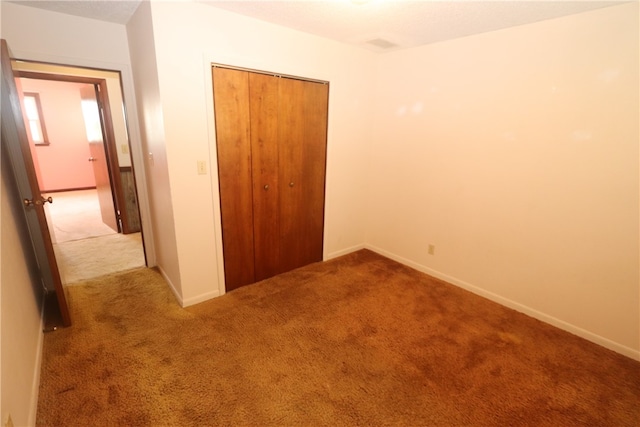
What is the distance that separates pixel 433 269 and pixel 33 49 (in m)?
3.82

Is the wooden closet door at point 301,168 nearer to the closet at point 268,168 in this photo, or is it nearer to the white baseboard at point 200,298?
the closet at point 268,168

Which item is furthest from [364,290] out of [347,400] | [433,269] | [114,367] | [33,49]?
[33,49]

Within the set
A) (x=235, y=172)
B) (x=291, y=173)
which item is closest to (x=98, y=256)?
(x=235, y=172)

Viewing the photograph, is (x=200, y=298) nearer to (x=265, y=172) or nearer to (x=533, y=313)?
(x=265, y=172)

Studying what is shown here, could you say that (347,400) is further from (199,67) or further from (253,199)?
(199,67)

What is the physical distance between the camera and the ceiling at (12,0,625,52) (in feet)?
6.07

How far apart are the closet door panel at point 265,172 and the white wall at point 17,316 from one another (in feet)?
5.04

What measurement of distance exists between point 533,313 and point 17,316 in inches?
135

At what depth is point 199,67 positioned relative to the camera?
2082 mm

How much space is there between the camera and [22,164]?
2.01 meters

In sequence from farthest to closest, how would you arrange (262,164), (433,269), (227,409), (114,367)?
(433,269) → (262,164) → (114,367) → (227,409)

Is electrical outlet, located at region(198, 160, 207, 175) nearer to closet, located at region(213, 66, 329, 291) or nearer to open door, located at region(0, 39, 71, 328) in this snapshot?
closet, located at region(213, 66, 329, 291)

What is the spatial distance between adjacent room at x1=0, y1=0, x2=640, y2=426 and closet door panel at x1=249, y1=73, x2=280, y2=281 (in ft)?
→ 0.08

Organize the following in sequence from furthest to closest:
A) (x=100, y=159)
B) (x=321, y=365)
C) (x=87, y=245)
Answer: (x=100, y=159) → (x=87, y=245) → (x=321, y=365)
